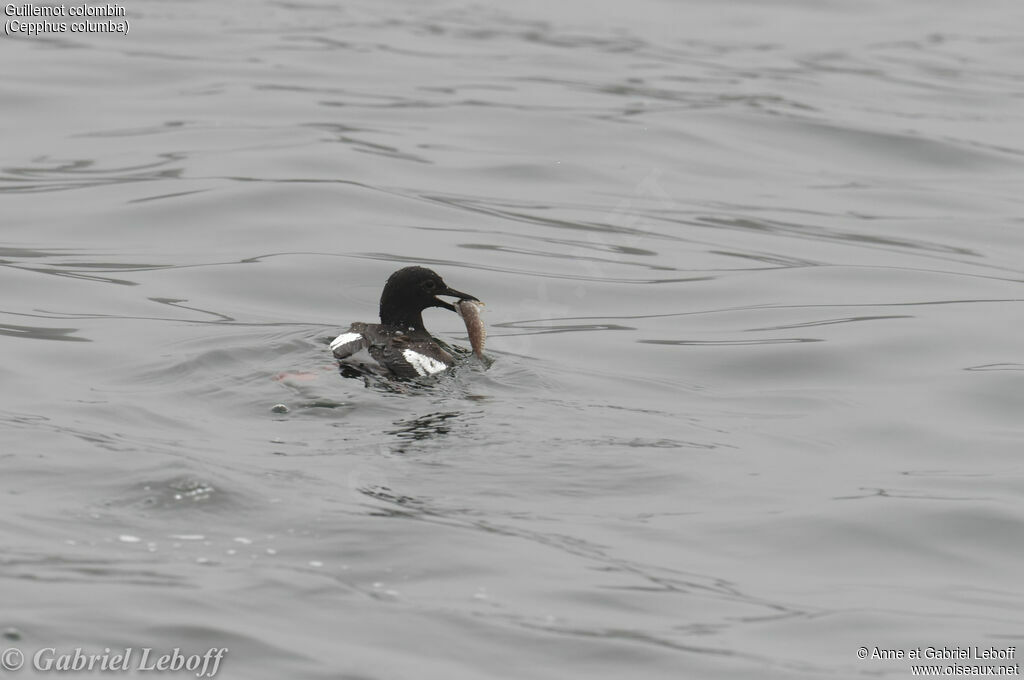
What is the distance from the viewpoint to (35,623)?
5594 mm

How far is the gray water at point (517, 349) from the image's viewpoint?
6262 mm

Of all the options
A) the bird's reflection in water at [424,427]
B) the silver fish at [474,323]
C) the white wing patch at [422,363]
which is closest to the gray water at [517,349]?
the bird's reflection in water at [424,427]

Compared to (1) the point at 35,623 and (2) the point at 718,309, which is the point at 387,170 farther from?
(1) the point at 35,623

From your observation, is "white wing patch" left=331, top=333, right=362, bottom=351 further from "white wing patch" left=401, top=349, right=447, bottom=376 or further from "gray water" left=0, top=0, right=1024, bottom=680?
"white wing patch" left=401, top=349, right=447, bottom=376

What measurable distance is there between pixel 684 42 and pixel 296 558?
1799cm

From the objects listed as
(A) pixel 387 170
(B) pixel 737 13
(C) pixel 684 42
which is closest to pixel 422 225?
(A) pixel 387 170

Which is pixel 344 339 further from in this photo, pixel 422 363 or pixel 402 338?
pixel 422 363

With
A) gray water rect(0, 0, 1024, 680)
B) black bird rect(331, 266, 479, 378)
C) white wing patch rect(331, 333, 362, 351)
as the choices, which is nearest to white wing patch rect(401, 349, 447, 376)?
black bird rect(331, 266, 479, 378)

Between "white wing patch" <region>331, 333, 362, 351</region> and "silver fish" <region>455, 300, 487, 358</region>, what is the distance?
70 cm

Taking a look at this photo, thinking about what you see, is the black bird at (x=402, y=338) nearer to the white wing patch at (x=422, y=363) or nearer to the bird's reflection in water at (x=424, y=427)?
the white wing patch at (x=422, y=363)

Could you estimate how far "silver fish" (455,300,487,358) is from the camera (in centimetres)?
998

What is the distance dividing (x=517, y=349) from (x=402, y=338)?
1.47 metres

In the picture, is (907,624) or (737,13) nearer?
(907,624)

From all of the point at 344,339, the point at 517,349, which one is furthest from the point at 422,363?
the point at 517,349
